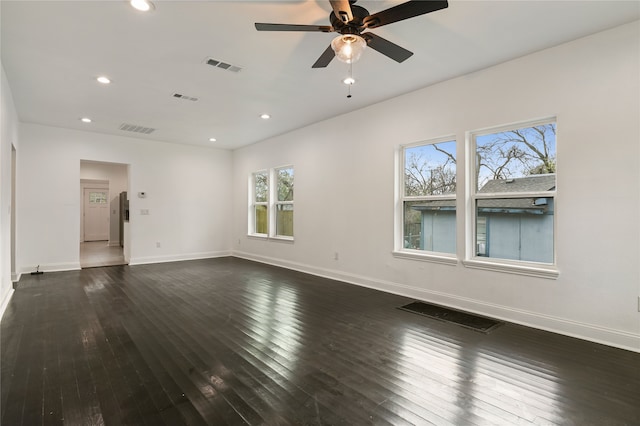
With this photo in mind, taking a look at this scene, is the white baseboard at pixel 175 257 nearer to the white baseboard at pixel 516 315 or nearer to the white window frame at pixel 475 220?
the white baseboard at pixel 516 315

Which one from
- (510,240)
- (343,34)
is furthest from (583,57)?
(343,34)

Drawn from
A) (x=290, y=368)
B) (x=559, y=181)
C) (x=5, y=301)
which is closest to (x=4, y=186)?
(x=5, y=301)

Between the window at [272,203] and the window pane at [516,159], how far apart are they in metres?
3.83

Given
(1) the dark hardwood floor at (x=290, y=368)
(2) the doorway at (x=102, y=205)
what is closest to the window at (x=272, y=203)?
(1) the dark hardwood floor at (x=290, y=368)

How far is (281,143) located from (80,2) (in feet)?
14.5

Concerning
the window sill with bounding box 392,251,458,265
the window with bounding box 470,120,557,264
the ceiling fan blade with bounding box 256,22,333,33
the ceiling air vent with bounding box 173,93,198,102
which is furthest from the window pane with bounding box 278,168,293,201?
the ceiling fan blade with bounding box 256,22,333,33

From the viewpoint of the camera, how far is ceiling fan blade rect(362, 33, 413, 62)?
2.43 meters

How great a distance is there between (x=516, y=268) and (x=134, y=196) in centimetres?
734

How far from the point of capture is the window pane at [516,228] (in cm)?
332

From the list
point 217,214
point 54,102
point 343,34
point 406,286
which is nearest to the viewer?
point 343,34

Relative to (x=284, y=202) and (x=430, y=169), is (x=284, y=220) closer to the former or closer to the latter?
(x=284, y=202)

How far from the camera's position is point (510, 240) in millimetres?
3584

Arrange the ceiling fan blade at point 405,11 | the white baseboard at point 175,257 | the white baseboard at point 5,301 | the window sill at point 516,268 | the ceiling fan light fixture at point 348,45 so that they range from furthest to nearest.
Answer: the white baseboard at point 175,257, the white baseboard at point 5,301, the window sill at point 516,268, the ceiling fan light fixture at point 348,45, the ceiling fan blade at point 405,11

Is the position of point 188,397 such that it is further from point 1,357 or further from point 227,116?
point 227,116
